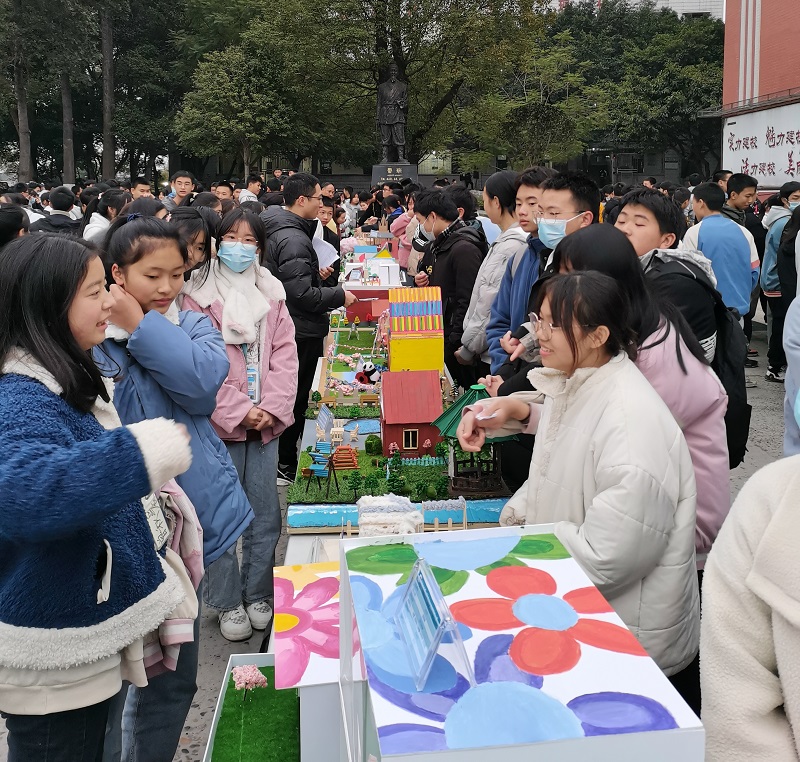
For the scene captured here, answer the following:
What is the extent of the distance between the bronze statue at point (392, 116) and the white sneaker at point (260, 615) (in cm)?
1993

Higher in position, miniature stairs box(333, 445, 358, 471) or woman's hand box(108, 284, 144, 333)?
woman's hand box(108, 284, 144, 333)

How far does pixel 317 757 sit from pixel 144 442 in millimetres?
816

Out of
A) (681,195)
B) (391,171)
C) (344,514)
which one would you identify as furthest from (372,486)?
(391,171)

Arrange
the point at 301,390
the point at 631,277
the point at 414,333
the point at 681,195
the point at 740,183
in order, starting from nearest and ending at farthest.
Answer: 1. the point at 631,277
2. the point at 414,333
3. the point at 301,390
4. the point at 740,183
5. the point at 681,195

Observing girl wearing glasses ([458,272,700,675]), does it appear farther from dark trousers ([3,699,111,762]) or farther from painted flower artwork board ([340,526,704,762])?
dark trousers ([3,699,111,762])

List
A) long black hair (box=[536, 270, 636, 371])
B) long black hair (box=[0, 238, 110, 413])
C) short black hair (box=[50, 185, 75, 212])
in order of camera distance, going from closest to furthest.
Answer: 1. long black hair (box=[0, 238, 110, 413])
2. long black hair (box=[536, 270, 636, 371])
3. short black hair (box=[50, 185, 75, 212])

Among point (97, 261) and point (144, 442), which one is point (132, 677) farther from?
point (97, 261)

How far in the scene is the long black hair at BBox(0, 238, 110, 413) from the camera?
1534 mm

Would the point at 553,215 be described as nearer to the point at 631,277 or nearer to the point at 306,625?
the point at 631,277

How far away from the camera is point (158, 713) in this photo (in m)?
2.13

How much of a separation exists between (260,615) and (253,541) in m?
0.30

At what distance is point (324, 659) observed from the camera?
1790mm

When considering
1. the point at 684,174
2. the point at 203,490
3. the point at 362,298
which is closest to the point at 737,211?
the point at 362,298

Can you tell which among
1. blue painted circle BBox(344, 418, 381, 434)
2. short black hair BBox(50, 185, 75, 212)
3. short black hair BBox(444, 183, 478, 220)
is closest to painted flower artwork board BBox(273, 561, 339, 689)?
blue painted circle BBox(344, 418, 381, 434)
